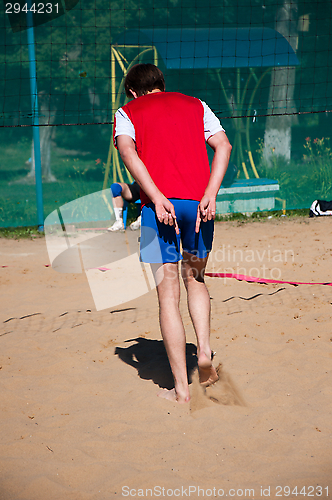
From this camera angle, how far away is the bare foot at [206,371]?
2.13 meters

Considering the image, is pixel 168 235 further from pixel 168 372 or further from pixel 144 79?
pixel 168 372

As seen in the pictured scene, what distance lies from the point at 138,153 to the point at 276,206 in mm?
6234

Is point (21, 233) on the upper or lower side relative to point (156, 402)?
lower

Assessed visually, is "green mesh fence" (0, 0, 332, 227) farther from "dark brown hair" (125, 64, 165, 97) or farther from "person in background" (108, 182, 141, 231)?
"dark brown hair" (125, 64, 165, 97)

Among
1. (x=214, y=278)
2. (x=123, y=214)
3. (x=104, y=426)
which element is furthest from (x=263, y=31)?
(x=104, y=426)

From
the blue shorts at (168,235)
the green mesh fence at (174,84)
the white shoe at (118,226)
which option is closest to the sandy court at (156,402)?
the blue shorts at (168,235)

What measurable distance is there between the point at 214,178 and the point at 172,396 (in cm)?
108

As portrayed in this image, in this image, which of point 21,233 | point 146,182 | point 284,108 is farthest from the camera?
point 284,108

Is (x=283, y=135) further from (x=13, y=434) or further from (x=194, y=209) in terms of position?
(x=13, y=434)

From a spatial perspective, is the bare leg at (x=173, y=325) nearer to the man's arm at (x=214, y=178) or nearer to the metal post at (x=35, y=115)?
the man's arm at (x=214, y=178)

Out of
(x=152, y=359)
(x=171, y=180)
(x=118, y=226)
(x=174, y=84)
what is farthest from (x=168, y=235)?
(x=174, y=84)

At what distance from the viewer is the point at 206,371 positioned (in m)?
2.17

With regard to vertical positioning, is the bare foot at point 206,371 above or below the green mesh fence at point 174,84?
below

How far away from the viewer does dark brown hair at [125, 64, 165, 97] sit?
2.13 m
